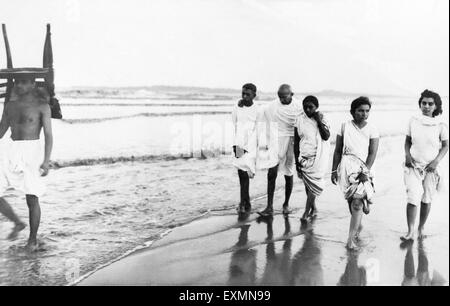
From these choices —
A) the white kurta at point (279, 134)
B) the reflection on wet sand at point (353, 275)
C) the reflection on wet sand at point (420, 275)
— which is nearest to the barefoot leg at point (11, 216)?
the white kurta at point (279, 134)

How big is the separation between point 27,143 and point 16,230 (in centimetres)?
99

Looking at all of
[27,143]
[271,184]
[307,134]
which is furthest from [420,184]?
[27,143]

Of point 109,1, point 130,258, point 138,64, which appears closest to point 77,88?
point 138,64

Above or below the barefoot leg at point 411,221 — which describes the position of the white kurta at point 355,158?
above

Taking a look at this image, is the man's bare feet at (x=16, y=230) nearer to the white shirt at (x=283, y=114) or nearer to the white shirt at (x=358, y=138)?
the white shirt at (x=283, y=114)

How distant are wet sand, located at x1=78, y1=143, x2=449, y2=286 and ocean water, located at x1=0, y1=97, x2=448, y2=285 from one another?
1.20 ft

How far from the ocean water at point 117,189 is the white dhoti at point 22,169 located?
22.1 inches

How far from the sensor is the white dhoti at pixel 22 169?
389 centimetres

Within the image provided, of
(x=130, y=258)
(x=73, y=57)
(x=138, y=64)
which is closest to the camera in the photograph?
(x=130, y=258)

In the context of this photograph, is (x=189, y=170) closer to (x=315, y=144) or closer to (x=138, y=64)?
(x=315, y=144)
